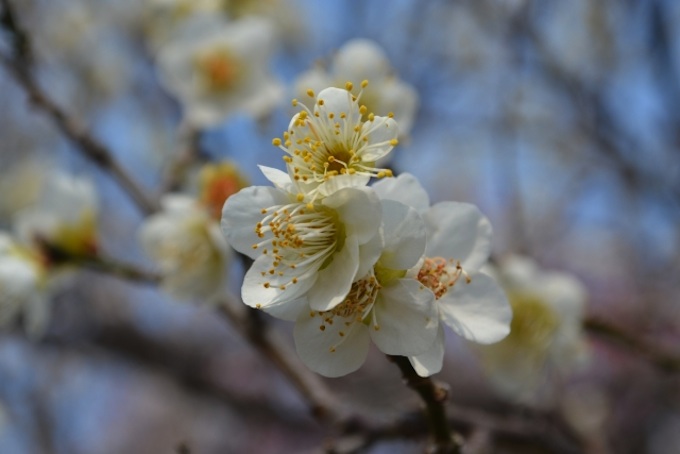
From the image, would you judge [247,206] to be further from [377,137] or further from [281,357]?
[281,357]

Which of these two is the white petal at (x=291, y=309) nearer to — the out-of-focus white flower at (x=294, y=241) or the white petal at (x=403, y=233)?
the out-of-focus white flower at (x=294, y=241)

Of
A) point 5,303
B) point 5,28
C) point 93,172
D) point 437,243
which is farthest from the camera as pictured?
point 93,172

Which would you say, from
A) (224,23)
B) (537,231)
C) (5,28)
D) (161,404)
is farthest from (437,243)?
(161,404)

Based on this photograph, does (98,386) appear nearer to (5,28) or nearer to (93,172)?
(93,172)

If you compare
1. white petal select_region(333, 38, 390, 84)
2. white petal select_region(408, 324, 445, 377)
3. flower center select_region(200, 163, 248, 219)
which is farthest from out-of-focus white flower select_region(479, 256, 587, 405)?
white petal select_region(408, 324, 445, 377)

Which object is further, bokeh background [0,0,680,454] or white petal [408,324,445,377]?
bokeh background [0,0,680,454]

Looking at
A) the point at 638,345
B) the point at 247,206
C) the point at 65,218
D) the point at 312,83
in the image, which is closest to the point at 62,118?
the point at 65,218

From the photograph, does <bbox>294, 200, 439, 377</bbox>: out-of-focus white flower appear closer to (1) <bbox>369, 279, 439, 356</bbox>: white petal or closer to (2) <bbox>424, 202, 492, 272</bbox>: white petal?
(1) <bbox>369, 279, 439, 356</bbox>: white petal

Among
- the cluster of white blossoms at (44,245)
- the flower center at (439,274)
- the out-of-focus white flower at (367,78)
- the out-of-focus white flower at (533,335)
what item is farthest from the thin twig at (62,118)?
the flower center at (439,274)
